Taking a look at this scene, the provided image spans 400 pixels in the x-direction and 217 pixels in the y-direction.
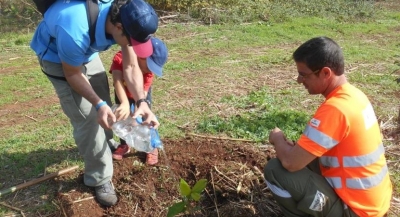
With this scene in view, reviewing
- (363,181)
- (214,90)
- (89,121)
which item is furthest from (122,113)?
(214,90)

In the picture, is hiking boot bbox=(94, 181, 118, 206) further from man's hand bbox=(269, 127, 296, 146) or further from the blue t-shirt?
man's hand bbox=(269, 127, 296, 146)

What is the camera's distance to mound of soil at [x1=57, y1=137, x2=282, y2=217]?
12.1ft

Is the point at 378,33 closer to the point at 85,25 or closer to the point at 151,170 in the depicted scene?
the point at 151,170

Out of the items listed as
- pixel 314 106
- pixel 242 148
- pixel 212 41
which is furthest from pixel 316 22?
pixel 242 148

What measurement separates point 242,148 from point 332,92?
1.70 m

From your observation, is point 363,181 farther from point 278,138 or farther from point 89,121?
point 89,121

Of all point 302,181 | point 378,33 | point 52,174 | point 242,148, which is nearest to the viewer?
point 302,181

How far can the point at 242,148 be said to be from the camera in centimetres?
454

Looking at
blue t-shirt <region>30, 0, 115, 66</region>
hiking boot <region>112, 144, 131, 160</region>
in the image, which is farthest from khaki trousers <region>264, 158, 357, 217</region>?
hiking boot <region>112, 144, 131, 160</region>

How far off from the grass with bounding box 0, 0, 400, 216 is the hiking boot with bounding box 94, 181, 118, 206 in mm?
426

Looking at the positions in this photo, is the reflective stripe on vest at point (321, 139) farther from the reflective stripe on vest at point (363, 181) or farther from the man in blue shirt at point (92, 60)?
the man in blue shirt at point (92, 60)

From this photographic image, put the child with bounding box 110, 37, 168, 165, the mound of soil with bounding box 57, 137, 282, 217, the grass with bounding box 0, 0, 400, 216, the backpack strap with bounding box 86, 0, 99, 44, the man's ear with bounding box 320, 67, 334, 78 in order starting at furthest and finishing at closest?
the grass with bounding box 0, 0, 400, 216
the child with bounding box 110, 37, 168, 165
the mound of soil with bounding box 57, 137, 282, 217
the backpack strap with bounding box 86, 0, 99, 44
the man's ear with bounding box 320, 67, 334, 78

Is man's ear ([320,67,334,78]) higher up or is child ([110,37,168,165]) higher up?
man's ear ([320,67,334,78])

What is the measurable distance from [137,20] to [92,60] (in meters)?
1.06
